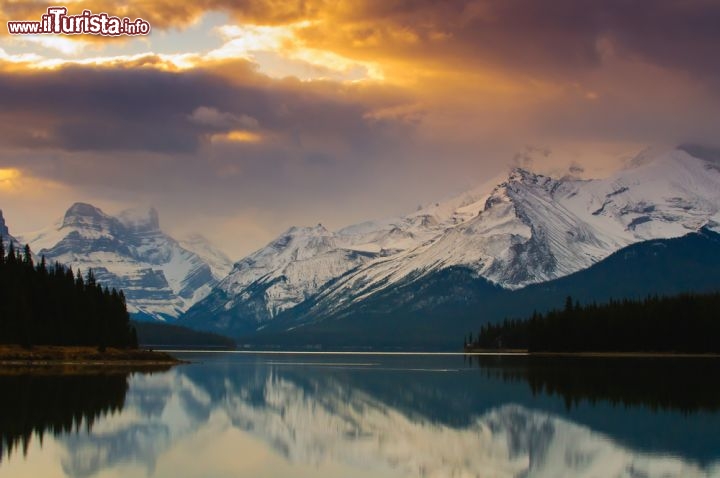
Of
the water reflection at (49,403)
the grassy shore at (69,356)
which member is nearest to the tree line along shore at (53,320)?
the grassy shore at (69,356)

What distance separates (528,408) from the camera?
9719 cm

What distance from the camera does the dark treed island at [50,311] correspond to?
160 metres

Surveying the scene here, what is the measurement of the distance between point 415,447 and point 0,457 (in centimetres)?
2406

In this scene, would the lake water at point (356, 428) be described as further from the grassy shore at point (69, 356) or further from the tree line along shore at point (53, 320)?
the tree line along shore at point (53, 320)

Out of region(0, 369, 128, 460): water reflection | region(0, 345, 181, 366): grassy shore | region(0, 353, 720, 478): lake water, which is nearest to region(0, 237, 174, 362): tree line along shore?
region(0, 345, 181, 366): grassy shore

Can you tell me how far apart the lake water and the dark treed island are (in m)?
30.8

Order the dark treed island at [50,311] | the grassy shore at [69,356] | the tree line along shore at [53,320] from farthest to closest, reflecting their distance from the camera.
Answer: the dark treed island at [50,311], the tree line along shore at [53,320], the grassy shore at [69,356]

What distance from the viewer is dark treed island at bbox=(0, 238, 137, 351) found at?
160125mm

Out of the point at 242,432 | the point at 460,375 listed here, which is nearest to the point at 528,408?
the point at 242,432

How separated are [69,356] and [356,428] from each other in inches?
3364

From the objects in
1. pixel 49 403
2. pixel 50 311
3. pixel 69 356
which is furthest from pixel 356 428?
pixel 50 311

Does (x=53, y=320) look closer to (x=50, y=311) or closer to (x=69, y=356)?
(x=50, y=311)

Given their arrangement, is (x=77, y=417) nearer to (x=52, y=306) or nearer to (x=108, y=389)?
(x=108, y=389)

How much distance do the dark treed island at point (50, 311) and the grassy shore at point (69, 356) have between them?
219 cm
